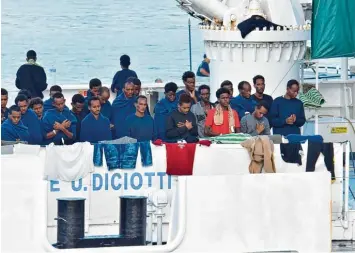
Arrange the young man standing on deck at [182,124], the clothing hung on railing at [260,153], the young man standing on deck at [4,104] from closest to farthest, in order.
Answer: the clothing hung on railing at [260,153], the young man standing on deck at [182,124], the young man standing on deck at [4,104]

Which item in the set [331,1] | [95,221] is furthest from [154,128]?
[331,1]

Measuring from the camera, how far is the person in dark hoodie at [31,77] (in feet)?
77.2

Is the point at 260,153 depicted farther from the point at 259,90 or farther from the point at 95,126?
the point at 259,90

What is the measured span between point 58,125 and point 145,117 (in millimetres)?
1185

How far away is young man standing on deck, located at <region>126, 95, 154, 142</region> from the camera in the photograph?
18.2m

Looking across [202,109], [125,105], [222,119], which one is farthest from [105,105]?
[222,119]

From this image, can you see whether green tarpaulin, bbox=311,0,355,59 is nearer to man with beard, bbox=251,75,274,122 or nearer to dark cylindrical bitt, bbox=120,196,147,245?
man with beard, bbox=251,75,274,122

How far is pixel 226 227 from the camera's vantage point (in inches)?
630

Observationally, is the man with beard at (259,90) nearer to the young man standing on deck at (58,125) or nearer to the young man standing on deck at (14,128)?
the young man standing on deck at (58,125)

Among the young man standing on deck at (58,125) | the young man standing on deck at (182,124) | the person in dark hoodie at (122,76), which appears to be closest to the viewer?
the young man standing on deck at (182,124)

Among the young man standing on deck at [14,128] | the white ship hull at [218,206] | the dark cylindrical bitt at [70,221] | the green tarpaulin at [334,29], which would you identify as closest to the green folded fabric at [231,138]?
the white ship hull at [218,206]

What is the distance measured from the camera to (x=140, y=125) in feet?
59.9

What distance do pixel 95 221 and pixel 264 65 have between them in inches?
261

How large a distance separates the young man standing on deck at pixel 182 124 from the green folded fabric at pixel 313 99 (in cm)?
263
